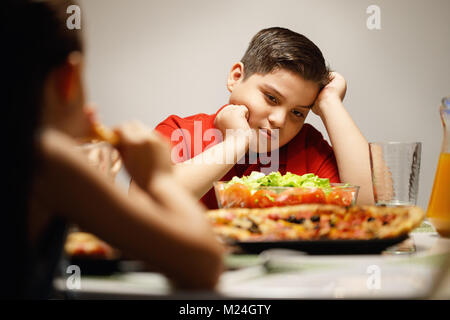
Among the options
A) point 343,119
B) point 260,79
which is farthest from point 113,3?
point 343,119

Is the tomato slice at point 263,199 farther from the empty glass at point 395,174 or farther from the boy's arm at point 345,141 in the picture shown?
the boy's arm at point 345,141

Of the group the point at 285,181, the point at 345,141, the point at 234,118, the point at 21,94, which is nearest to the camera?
the point at 21,94

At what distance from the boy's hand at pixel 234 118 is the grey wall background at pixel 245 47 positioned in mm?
1071

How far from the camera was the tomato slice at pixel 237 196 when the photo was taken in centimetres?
89

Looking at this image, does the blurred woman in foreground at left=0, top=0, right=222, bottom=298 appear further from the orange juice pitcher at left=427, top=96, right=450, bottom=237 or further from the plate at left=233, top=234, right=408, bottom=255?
the orange juice pitcher at left=427, top=96, right=450, bottom=237

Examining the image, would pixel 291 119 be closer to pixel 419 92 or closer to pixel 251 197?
pixel 251 197

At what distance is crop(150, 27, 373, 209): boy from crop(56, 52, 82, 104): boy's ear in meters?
0.87

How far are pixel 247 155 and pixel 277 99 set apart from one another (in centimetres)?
29

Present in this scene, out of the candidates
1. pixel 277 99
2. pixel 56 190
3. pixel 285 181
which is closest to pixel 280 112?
pixel 277 99

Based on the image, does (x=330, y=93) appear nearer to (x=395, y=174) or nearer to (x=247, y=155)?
(x=247, y=155)

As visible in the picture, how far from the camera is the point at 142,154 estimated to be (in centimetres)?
44

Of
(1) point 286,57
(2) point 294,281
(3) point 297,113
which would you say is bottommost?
(2) point 294,281

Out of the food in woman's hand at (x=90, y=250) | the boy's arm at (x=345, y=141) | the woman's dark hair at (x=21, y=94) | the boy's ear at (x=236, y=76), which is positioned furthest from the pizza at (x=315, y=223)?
the boy's ear at (x=236, y=76)

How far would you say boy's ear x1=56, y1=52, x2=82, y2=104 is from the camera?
1.22ft
